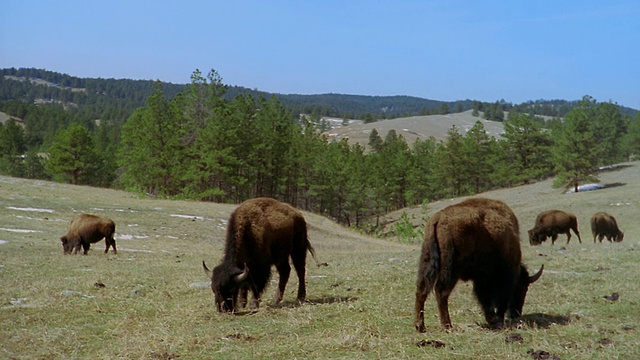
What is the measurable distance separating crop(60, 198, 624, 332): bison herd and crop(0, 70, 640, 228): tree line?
1690 inches

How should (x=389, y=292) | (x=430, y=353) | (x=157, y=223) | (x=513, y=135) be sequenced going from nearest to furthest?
(x=430, y=353) → (x=389, y=292) → (x=157, y=223) → (x=513, y=135)

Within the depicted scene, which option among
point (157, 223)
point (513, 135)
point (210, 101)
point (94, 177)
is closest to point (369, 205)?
point (513, 135)

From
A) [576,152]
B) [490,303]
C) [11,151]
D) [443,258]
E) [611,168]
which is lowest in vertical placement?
[11,151]

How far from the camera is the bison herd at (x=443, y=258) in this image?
8242 mm

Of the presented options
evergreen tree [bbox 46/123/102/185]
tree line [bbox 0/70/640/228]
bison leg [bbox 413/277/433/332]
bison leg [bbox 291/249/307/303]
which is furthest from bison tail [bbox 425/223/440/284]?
evergreen tree [bbox 46/123/102/185]

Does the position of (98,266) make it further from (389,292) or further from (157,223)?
(157,223)

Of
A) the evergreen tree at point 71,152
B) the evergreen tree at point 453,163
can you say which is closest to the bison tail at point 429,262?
the evergreen tree at point 71,152

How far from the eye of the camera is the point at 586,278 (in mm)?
11406

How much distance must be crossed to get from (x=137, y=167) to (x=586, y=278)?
57.3m

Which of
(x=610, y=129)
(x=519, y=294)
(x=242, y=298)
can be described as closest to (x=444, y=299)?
(x=519, y=294)

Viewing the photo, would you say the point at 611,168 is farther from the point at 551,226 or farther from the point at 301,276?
the point at 301,276

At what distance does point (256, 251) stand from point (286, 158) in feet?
192

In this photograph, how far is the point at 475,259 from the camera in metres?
8.40

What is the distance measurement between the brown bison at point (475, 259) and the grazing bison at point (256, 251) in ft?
12.2
